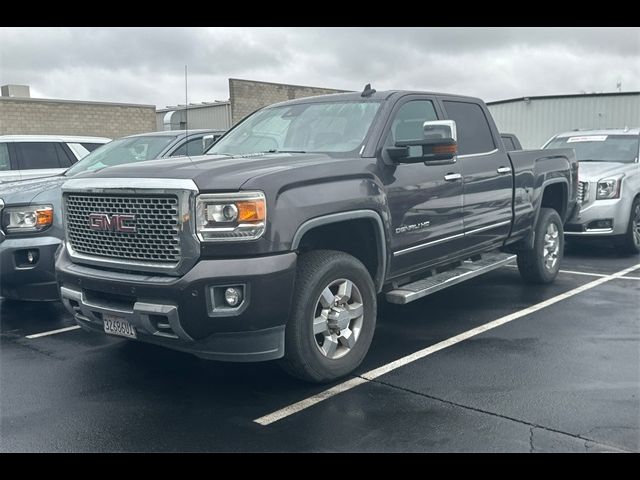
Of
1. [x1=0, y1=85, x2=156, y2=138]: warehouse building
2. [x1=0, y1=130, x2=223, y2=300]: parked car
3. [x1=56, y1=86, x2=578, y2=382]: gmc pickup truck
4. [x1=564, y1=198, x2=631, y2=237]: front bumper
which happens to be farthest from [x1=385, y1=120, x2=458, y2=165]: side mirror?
[x1=0, y1=85, x2=156, y2=138]: warehouse building

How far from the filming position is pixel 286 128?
5.72 metres

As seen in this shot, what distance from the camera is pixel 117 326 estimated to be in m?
4.37

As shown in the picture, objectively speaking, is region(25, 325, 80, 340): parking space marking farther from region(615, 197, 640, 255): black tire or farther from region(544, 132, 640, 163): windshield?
region(544, 132, 640, 163): windshield

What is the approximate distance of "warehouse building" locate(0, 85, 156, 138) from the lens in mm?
21797

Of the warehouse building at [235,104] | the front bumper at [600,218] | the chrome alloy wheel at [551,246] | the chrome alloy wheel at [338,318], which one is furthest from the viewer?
the warehouse building at [235,104]

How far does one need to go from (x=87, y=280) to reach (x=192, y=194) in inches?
41.0

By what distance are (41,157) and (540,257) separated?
7.16 m

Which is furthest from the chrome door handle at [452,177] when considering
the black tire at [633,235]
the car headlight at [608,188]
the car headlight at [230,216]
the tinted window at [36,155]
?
the tinted window at [36,155]

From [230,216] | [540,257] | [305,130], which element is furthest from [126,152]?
[540,257]

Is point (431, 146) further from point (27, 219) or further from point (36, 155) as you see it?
point (36, 155)

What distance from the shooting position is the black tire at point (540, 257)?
24.1ft

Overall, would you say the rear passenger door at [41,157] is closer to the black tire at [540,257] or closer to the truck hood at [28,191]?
the truck hood at [28,191]

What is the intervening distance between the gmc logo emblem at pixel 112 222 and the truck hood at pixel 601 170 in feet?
23.6
